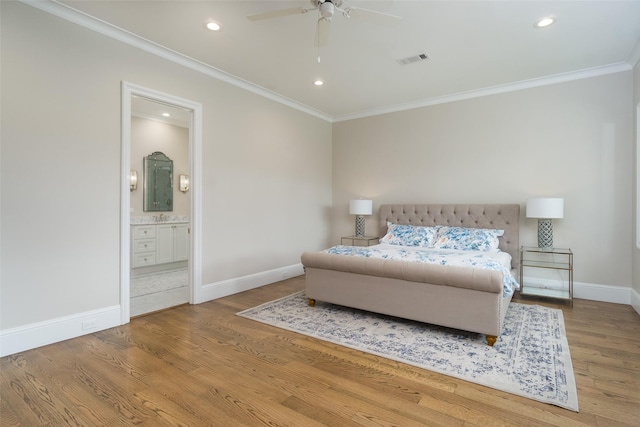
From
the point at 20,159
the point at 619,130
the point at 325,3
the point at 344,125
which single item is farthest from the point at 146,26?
the point at 619,130

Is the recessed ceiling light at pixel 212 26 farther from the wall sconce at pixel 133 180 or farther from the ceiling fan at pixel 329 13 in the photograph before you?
the wall sconce at pixel 133 180

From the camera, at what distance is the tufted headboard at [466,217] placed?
4.53 m

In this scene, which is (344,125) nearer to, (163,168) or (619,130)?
(163,168)

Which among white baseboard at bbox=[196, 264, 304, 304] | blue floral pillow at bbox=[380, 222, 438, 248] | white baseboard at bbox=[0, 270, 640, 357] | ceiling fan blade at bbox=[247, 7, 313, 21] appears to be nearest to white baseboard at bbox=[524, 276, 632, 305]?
white baseboard at bbox=[0, 270, 640, 357]

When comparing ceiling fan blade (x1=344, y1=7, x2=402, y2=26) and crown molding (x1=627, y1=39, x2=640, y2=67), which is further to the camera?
crown molding (x1=627, y1=39, x2=640, y2=67)

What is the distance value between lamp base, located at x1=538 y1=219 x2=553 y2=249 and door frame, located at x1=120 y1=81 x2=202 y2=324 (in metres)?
4.44

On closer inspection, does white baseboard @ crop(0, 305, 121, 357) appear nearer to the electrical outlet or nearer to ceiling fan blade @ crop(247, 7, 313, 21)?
the electrical outlet

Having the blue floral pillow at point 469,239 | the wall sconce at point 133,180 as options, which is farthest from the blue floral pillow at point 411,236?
the wall sconce at point 133,180

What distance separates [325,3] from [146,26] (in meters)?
1.92

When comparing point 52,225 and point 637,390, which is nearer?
point 637,390

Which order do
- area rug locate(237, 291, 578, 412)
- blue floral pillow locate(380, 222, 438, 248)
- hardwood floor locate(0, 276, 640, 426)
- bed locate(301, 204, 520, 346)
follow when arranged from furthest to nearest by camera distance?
blue floral pillow locate(380, 222, 438, 248), bed locate(301, 204, 520, 346), area rug locate(237, 291, 578, 412), hardwood floor locate(0, 276, 640, 426)

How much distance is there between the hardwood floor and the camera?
1879mm

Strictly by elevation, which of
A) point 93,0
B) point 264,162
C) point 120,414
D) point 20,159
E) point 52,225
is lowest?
point 120,414

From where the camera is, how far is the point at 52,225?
2.87m
